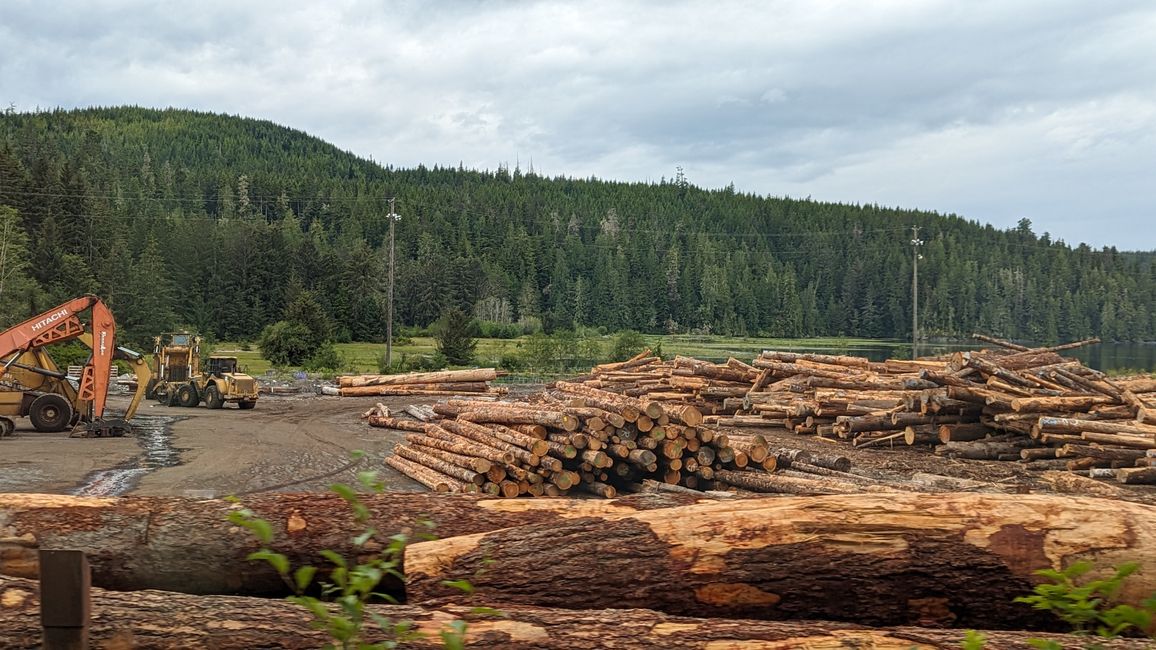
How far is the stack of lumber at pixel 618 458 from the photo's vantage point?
1211 cm

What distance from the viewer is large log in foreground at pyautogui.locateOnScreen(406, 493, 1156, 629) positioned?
430 centimetres

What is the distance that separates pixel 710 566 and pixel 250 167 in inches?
6190

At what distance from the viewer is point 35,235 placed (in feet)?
186

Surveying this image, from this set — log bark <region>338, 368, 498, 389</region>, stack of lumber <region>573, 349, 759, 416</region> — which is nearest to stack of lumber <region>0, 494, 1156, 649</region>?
stack of lumber <region>573, 349, 759, 416</region>

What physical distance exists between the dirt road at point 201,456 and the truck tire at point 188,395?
1828 millimetres

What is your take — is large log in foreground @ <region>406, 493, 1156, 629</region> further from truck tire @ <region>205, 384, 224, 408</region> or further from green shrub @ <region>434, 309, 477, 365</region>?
green shrub @ <region>434, 309, 477, 365</region>

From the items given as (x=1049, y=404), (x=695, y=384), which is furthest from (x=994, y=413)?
(x=695, y=384)

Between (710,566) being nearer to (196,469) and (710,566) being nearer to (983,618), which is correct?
(983,618)

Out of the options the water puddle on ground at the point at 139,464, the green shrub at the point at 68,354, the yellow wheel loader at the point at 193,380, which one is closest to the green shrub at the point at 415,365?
the yellow wheel loader at the point at 193,380

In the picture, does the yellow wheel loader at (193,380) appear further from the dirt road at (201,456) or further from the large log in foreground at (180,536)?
the large log in foreground at (180,536)

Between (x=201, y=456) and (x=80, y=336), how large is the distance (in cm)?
509

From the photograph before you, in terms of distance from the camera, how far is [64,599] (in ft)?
11.0

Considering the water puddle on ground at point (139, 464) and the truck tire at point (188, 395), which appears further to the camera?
the truck tire at point (188, 395)

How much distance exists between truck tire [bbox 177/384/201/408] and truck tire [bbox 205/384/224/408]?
0.35 metres
